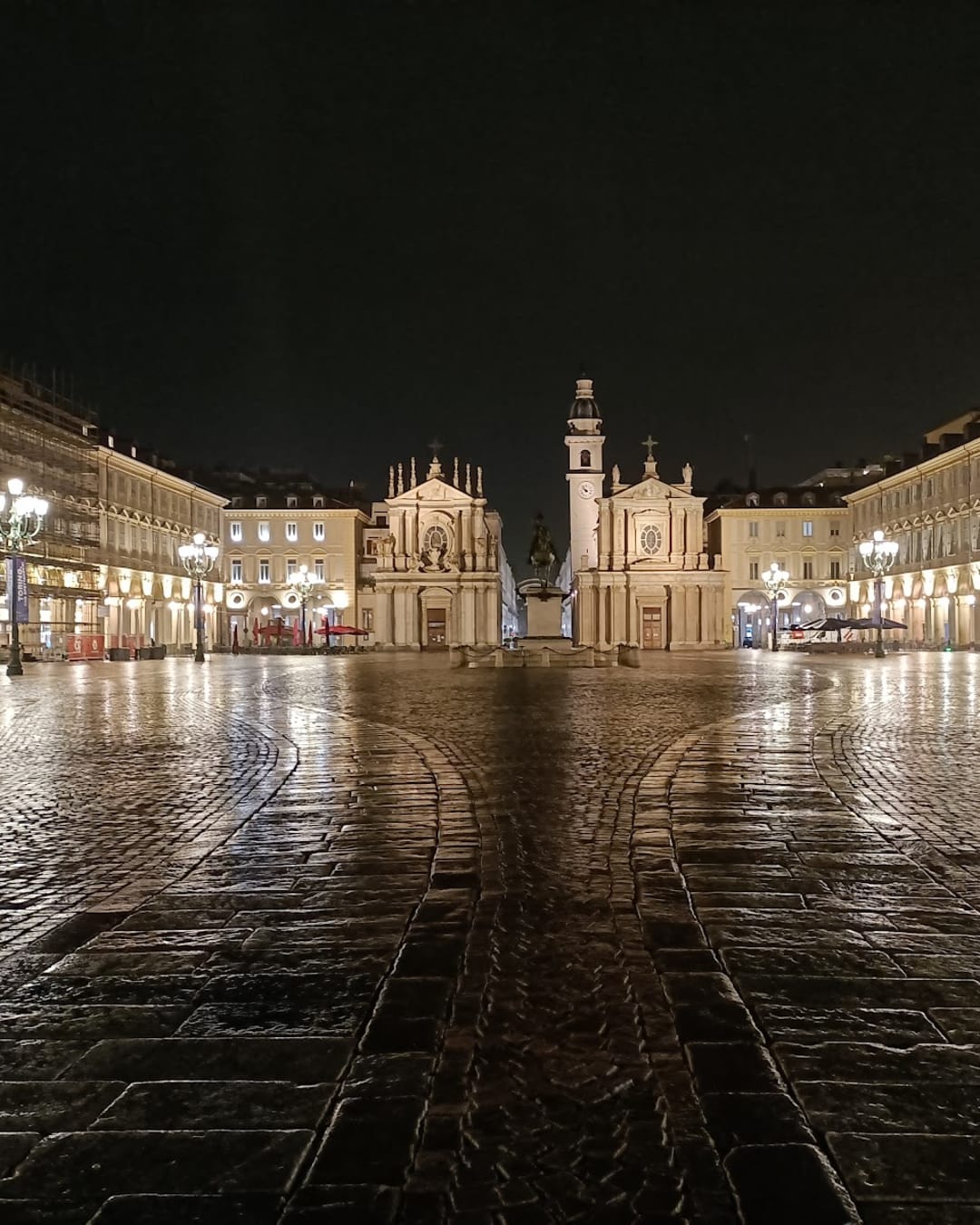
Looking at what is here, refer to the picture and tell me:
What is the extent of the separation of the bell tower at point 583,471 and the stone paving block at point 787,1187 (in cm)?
9150

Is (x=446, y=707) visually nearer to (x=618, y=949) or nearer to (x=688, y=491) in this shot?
(x=618, y=949)

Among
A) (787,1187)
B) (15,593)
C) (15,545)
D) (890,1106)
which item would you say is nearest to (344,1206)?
(787,1187)

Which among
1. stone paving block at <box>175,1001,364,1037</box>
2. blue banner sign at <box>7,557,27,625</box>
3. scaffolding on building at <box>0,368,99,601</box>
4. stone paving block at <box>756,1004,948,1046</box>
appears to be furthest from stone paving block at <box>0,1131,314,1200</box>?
scaffolding on building at <box>0,368,99,601</box>

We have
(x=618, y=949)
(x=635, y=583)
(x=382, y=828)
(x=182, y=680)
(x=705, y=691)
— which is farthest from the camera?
(x=635, y=583)

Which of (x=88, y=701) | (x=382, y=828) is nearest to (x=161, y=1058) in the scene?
(x=382, y=828)

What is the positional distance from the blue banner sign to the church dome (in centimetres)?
6990

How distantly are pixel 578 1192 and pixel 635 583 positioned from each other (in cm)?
8423

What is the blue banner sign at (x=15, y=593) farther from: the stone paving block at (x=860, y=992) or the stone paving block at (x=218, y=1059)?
the stone paving block at (x=860, y=992)

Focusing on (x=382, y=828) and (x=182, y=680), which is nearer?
(x=382, y=828)

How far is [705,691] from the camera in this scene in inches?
922

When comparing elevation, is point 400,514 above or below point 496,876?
above

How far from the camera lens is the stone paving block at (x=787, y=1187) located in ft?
8.38

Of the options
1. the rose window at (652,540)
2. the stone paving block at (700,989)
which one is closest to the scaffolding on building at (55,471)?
the rose window at (652,540)

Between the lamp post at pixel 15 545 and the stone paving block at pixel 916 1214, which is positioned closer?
the stone paving block at pixel 916 1214
